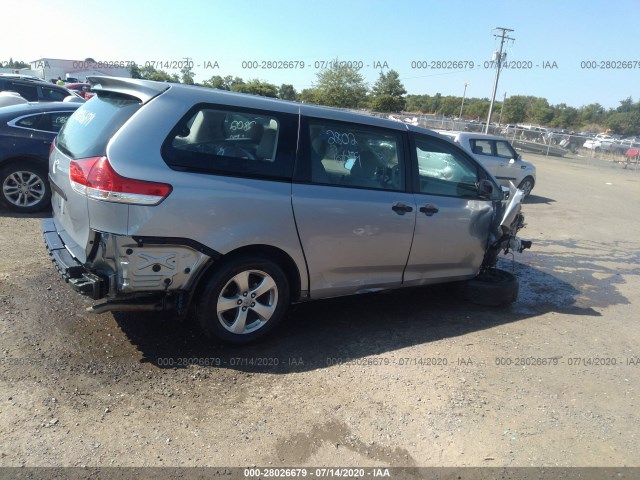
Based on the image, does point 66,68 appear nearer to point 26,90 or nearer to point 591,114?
point 26,90

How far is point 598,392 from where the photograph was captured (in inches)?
151

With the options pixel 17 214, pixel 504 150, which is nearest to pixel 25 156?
pixel 17 214

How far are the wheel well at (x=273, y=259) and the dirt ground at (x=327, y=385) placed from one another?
50 centimetres

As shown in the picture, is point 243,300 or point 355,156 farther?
point 355,156

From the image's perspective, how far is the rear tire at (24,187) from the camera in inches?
281

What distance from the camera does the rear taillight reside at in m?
3.27

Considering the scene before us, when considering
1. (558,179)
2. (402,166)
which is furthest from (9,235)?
(558,179)

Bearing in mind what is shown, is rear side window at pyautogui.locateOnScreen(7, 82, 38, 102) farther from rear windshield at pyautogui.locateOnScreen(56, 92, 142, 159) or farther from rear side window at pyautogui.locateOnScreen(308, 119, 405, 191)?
rear side window at pyautogui.locateOnScreen(308, 119, 405, 191)

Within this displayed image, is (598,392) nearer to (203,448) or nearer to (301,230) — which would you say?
(301,230)

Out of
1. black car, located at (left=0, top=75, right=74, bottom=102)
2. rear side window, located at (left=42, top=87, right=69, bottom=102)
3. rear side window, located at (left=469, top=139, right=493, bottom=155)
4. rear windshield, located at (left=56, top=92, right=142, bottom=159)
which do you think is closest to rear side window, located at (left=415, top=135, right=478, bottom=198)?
rear windshield, located at (left=56, top=92, right=142, bottom=159)

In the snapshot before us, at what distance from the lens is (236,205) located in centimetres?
361

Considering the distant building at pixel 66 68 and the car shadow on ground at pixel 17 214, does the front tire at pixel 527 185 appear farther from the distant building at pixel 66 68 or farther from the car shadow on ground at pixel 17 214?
the distant building at pixel 66 68

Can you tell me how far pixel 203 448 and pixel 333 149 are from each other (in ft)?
8.10

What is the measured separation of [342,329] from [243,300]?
1100 millimetres
